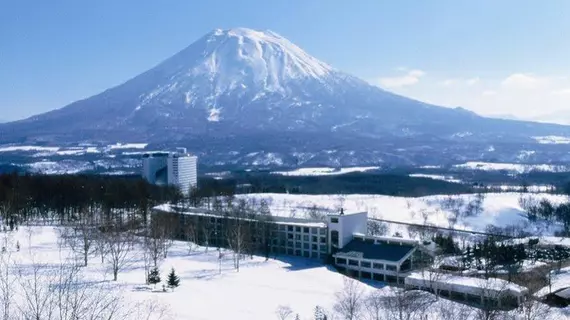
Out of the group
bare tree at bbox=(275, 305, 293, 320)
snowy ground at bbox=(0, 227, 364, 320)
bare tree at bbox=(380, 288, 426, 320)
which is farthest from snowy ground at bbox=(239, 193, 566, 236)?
bare tree at bbox=(275, 305, 293, 320)

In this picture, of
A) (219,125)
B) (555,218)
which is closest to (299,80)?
(219,125)

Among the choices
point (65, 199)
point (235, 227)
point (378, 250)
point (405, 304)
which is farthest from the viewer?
point (65, 199)

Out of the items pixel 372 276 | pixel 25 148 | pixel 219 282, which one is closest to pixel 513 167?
pixel 372 276

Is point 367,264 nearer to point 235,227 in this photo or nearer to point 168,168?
point 235,227

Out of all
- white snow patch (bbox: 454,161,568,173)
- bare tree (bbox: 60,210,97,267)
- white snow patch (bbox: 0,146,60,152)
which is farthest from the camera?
white snow patch (bbox: 0,146,60,152)

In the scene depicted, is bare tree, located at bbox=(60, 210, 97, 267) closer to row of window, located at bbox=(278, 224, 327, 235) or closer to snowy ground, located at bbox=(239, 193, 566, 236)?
row of window, located at bbox=(278, 224, 327, 235)

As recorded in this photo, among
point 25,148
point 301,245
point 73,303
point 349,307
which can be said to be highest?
point 25,148

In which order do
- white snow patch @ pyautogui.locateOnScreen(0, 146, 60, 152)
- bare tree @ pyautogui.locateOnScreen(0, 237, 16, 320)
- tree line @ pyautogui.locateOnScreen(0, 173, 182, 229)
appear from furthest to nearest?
white snow patch @ pyautogui.locateOnScreen(0, 146, 60, 152), tree line @ pyautogui.locateOnScreen(0, 173, 182, 229), bare tree @ pyautogui.locateOnScreen(0, 237, 16, 320)

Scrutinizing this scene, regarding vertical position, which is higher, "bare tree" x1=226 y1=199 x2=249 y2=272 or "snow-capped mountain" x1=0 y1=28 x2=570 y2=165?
"snow-capped mountain" x1=0 y1=28 x2=570 y2=165
